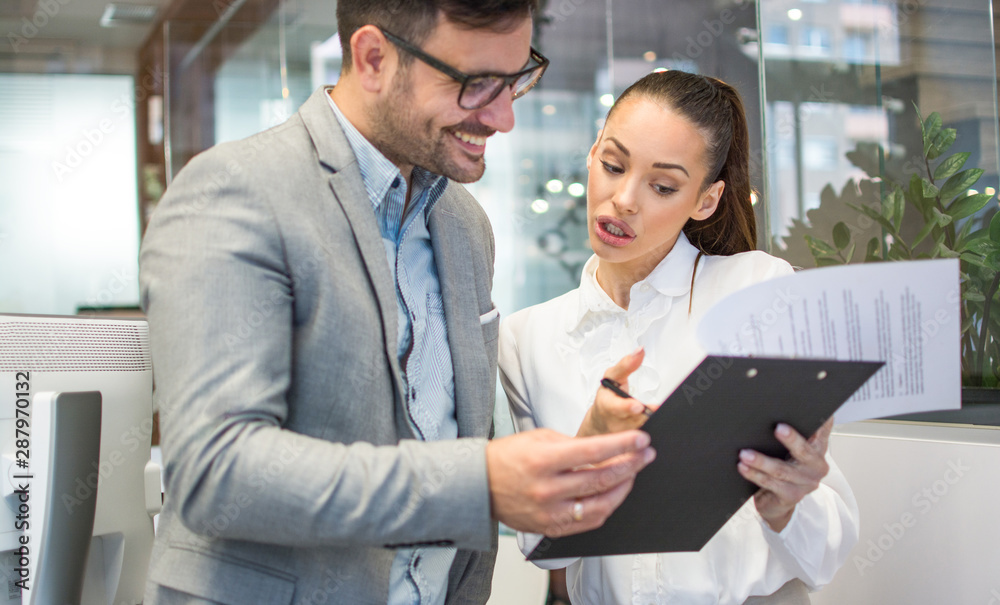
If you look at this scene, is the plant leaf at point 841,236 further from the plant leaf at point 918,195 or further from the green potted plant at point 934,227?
the plant leaf at point 918,195

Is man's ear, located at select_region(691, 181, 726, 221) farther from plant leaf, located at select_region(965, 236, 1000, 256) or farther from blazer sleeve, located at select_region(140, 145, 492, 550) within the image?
blazer sleeve, located at select_region(140, 145, 492, 550)

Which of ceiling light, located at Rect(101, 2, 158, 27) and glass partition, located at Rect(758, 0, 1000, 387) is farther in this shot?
ceiling light, located at Rect(101, 2, 158, 27)

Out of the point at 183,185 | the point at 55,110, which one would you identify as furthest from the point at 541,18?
the point at 183,185

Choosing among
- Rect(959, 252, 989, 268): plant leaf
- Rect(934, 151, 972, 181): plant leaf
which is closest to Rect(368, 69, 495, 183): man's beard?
Rect(959, 252, 989, 268): plant leaf

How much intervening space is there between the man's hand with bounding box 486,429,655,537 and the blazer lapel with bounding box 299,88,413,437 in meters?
0.22

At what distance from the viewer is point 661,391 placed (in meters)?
1.42

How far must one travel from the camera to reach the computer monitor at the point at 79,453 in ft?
3.83

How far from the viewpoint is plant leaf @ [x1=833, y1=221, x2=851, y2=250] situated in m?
2.18

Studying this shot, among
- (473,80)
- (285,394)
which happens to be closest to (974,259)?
(473,80)

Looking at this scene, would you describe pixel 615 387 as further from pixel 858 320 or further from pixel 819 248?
pixel 819 248

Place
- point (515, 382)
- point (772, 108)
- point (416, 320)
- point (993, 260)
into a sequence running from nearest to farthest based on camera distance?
1. point (416, 320)
2. point (515, 382)
3. point (993, 260)
4. point (772, 108)

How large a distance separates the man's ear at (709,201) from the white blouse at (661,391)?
62 mm

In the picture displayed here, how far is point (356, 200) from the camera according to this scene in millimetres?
1069

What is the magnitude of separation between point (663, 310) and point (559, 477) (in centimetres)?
70
